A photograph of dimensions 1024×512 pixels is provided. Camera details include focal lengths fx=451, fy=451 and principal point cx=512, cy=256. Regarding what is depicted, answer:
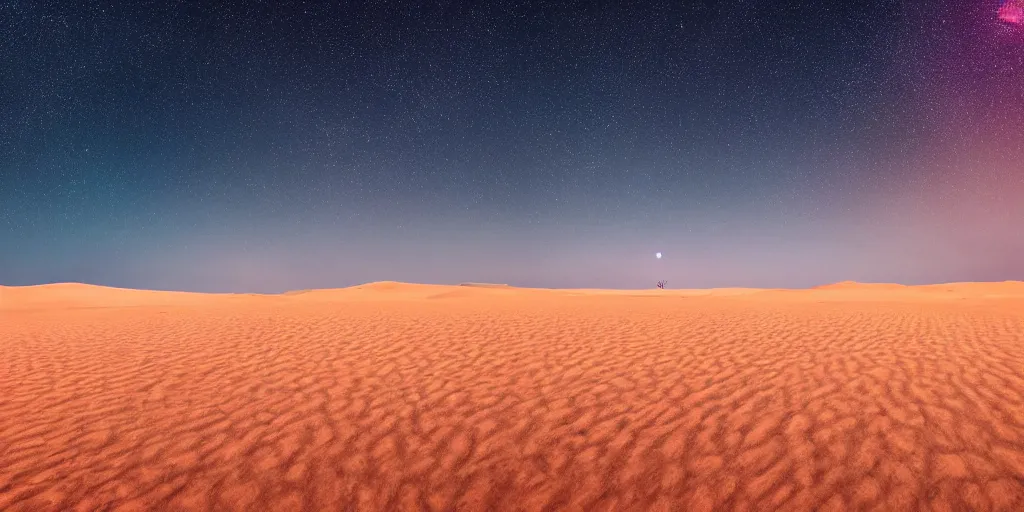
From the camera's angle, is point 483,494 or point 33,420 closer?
point 483,494

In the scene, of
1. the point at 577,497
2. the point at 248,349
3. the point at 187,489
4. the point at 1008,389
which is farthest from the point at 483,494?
the point at 248,349

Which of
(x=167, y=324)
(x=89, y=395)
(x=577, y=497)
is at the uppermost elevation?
(x=167, y=324)

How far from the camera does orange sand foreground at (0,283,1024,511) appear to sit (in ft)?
15.2

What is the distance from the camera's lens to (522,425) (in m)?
6.36

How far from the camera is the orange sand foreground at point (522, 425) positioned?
4.64 m

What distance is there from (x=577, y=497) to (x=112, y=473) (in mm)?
5294

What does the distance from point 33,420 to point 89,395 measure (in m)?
1.26

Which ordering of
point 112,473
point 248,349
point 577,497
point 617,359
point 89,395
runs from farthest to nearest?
1. point 248,349
2. point 617,359
3. point 89,395
4. point 112,473
5. point 577,497

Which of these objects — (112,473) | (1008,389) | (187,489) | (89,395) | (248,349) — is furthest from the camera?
(248,349)

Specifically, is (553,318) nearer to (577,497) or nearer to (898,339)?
(898,339)

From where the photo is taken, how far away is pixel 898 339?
12.3 metres

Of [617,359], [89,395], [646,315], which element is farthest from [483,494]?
[646,315]

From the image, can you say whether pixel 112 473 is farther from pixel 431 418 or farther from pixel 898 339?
pixel 898 339

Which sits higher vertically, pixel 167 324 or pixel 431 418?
pixel 167 324
